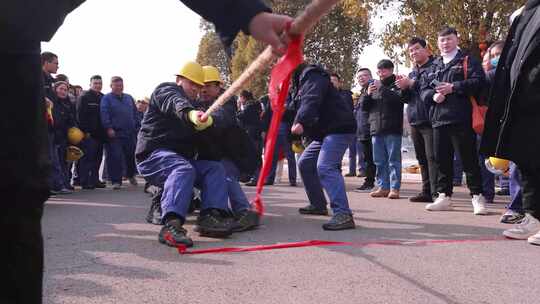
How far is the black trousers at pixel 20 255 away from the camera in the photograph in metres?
1.32

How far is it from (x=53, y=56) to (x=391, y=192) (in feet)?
16.7

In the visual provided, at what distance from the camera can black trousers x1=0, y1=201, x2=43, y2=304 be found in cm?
132

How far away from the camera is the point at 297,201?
7.08 meters

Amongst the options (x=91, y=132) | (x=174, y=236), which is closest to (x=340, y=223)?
(x=174, y=236)

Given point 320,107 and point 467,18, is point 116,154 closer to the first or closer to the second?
point 320,107

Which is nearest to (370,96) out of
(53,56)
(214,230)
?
(214,230)

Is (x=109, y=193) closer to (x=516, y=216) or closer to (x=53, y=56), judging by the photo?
(x=53, y=56)

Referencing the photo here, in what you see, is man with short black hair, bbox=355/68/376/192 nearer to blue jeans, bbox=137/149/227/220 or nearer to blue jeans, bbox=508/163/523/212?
Result: blue jeans, bbox=508/163/523/212

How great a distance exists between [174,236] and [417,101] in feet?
12.5

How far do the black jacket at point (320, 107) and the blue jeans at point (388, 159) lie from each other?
2042mm

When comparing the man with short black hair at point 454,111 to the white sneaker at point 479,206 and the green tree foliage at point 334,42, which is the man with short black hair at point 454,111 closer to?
the white sneaker at point 479,206

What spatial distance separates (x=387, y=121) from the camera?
7.06m

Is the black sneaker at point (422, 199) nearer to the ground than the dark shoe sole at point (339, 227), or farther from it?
farther from it

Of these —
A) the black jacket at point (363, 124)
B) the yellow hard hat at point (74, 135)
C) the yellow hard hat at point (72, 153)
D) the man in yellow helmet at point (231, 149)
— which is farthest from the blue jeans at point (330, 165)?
the yellow hard hat at point (72, 153)
